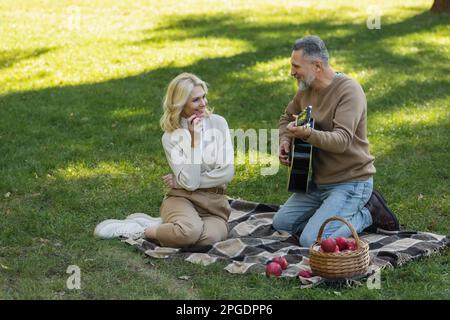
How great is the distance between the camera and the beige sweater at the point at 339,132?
20.3 feet

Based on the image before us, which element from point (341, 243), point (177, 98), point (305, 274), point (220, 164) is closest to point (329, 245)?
point (341, 243)

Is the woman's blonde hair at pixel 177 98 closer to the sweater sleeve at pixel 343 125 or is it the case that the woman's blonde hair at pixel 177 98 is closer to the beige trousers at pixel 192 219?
the beige trousers at pixel 192 219

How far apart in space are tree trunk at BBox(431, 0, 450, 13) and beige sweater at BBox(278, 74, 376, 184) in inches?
366

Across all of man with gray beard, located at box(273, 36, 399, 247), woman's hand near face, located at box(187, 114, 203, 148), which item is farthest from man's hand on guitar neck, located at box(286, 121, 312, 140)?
woman's hand near face, located at box(187, 114, 203, 148)

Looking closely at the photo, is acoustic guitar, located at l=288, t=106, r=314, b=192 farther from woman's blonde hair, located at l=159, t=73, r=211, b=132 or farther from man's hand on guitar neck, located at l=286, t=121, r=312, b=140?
woman's blonde hair, located at l=159, t=73, r=211, b=132

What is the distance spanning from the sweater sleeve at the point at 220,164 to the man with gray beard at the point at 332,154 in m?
0.48

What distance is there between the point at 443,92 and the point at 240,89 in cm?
262

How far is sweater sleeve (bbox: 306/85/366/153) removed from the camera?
20.1ft

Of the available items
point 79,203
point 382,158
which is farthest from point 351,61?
point 79,203

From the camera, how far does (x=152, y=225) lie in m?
6.57

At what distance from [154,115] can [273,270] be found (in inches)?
192

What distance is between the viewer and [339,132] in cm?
618

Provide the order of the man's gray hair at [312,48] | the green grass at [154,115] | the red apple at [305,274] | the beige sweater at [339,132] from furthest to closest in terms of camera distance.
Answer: the man's gray hair at [312,48]
the beige sweater at [339,132]
the green grass at [154,115]
the red apple at [305,274]

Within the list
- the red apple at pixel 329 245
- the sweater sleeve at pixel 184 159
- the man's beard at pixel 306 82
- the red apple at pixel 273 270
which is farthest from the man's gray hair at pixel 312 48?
the red apple at pixel 273 270
